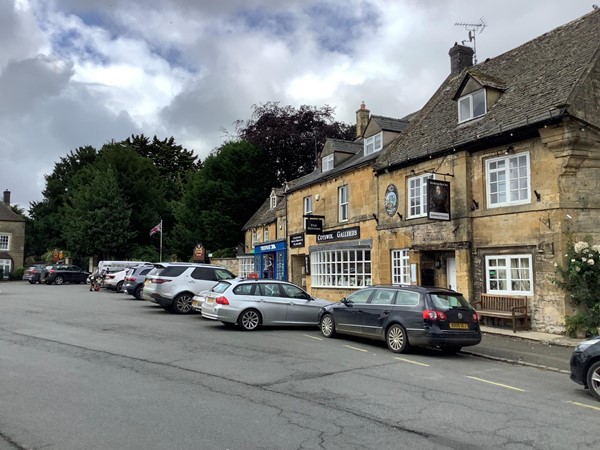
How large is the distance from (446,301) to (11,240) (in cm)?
6386

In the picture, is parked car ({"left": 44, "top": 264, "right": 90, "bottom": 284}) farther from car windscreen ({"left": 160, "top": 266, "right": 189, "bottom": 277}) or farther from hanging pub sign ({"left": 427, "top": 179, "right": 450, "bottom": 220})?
hanging pub sign ({"left": 427, "top": 179, "right": 450, "bottom": 220})

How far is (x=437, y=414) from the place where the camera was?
6.41 meters

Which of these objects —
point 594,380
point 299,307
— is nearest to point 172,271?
point 299,307

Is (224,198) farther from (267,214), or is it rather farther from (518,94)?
(518,94)

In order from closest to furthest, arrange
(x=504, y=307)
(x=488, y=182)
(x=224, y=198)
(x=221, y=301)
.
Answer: (x=221, y=301) < (x=504, y=307) < (x=488, y=182) < (x=224, y=198)

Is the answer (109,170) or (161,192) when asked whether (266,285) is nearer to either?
(109,170)

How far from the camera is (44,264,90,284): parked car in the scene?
42125 mm

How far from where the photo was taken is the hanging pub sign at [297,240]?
90.2ft

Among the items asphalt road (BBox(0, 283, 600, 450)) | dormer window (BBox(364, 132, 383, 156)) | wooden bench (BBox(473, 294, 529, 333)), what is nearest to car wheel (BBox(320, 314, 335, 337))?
Result: asphalt road (BBox(0, 283, 600, 450))

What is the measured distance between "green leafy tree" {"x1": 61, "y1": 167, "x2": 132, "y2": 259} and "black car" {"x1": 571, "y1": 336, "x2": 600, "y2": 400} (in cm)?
4651

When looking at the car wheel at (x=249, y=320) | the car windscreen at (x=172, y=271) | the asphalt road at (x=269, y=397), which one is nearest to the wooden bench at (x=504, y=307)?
the asphalt road at (x=269, y=397)

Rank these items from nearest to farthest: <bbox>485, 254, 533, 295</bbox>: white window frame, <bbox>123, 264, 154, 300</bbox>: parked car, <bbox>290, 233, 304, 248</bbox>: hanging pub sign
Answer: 1. <bbox>485, 254, 533, 295</bbox>: white window frame
2. <bbox>123, 264, 154, 300</bbox>: parked car
3. <bbox>290, 233, 304, 248</bbox>: hanging pub sign

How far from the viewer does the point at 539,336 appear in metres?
13.4

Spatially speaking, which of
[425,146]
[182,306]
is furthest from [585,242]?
[182,306]
